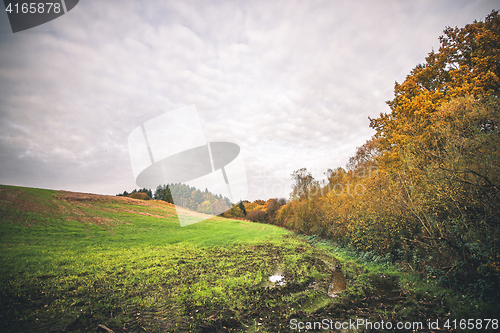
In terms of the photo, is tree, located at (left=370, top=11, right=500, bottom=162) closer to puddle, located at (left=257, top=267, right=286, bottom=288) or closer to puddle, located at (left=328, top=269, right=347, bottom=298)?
puddle, located at (left=328, top=269, right=347, bottom=298)

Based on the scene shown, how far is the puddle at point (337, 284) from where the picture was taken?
7.05m

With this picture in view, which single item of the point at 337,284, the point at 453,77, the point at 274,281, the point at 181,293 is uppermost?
the point at 453,77

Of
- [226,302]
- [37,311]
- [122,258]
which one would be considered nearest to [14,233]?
[122,258]

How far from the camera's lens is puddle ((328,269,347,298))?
7.05m

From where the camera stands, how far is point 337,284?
7.95m

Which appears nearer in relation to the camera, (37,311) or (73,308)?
(37,311)

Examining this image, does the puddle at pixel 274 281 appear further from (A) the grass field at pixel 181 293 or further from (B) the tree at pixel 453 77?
(B) the tree at pixel 453 77

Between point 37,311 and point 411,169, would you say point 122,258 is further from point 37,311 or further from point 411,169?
point 411,169

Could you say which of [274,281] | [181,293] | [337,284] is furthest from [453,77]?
[181,293]

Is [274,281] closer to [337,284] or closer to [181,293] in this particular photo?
[337,284]

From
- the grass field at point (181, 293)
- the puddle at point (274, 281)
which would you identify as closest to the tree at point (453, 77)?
the grass field at point (181, 293)

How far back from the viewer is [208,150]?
14695 millimetres

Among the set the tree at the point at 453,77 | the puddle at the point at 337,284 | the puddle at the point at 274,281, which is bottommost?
the puddle at the point at 337,284

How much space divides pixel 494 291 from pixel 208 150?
47.9ft
